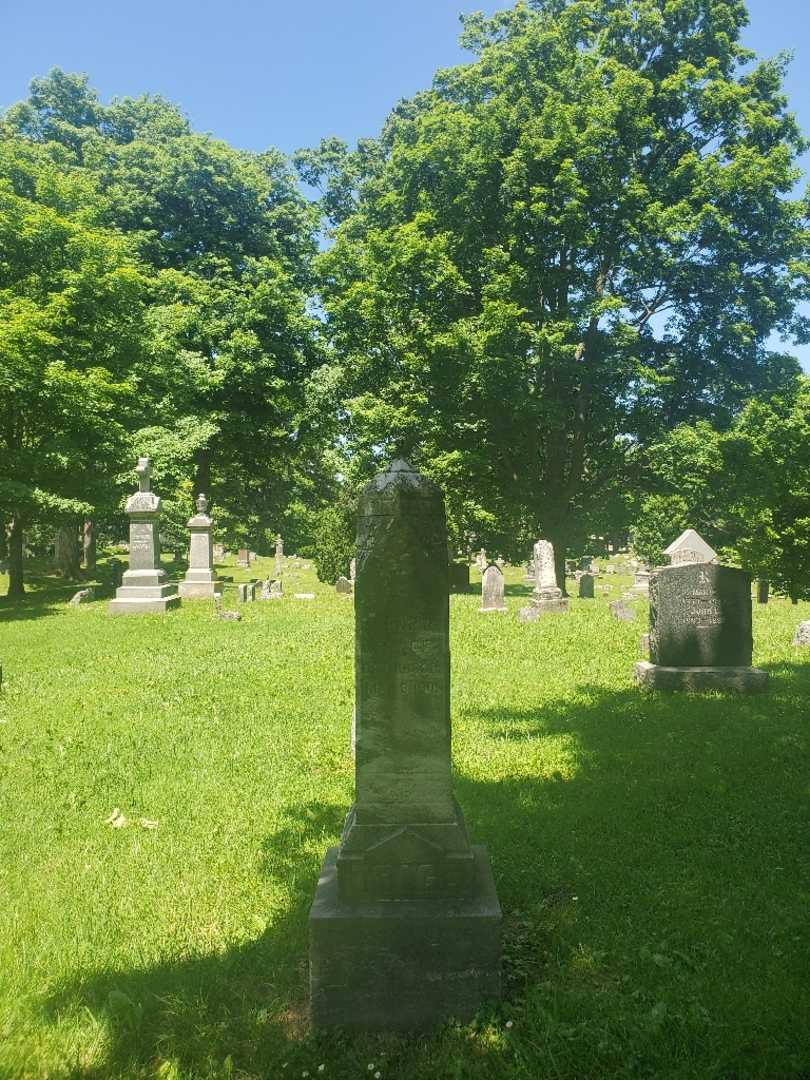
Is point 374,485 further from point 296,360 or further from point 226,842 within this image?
point 296,360

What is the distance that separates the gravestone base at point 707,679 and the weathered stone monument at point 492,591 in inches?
370

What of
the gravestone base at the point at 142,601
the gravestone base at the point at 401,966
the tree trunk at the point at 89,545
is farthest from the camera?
the tree trunk at the point at 89,545

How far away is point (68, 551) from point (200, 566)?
915cm

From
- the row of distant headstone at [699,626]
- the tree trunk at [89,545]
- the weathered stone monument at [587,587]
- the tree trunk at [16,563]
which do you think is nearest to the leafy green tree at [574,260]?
the weathered stone monument at [587,587]

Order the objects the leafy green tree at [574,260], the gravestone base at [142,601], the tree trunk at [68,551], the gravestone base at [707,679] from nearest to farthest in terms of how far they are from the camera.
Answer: the gravestone base at [707,679], the gravestone base at [142,601], the leafy green tree at [574,260], the tree trunk at [68,551]

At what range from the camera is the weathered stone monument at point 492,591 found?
18656 mm

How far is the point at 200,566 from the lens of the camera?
907 inches

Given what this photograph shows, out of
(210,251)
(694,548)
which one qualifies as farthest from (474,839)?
(210,251)

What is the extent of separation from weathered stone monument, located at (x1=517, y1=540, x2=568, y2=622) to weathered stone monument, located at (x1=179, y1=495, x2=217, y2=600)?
32.8ft

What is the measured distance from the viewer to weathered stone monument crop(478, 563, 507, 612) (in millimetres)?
18656

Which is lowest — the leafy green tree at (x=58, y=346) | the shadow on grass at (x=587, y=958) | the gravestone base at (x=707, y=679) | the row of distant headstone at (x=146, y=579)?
the shadow on grass at (x=587, y=958)

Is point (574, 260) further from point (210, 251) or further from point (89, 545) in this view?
point (89, 545)

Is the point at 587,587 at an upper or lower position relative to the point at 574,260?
lower

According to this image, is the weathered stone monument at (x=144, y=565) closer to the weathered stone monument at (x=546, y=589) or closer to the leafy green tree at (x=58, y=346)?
the leafy green tree at (x=58, y=346)
